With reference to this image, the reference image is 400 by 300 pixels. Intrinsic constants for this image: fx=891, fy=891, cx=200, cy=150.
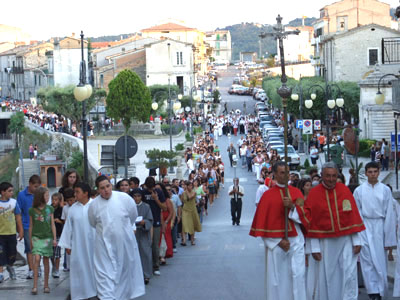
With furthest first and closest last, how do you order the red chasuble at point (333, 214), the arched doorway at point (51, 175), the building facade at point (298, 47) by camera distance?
the building facade at point (298, 47), the arched doorway at point (51, 175), the red chasuble at point (333, 214)

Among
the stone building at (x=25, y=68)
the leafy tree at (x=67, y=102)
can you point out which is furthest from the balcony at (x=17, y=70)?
the leafy tree at (x=67, y=102)

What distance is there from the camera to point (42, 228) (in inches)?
471

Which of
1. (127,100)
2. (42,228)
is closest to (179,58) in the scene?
(127,100)

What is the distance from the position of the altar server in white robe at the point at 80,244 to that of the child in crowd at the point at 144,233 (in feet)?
5.87

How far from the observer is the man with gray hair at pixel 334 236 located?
383 inches

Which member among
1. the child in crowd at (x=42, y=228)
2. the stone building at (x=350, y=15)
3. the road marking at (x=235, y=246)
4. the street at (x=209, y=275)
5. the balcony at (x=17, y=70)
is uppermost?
the stone building at (x=350, y=15)

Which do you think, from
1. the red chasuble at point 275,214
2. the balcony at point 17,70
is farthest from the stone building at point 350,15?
the red chasuble at point 275,214

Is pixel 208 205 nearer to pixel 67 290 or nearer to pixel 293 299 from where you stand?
pixel 67 290

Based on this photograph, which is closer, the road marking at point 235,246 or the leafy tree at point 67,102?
the road marking at point 235,246

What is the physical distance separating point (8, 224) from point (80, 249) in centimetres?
175

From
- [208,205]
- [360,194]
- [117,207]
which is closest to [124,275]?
[117,207]

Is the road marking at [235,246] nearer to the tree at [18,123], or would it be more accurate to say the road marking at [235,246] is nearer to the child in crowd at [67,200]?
the child in crowd at [67,200]

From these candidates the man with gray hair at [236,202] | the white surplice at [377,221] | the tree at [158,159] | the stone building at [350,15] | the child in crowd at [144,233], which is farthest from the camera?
the stone building at [350,15]

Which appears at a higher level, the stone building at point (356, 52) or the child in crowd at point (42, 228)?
the stone building at point (356, 52)
